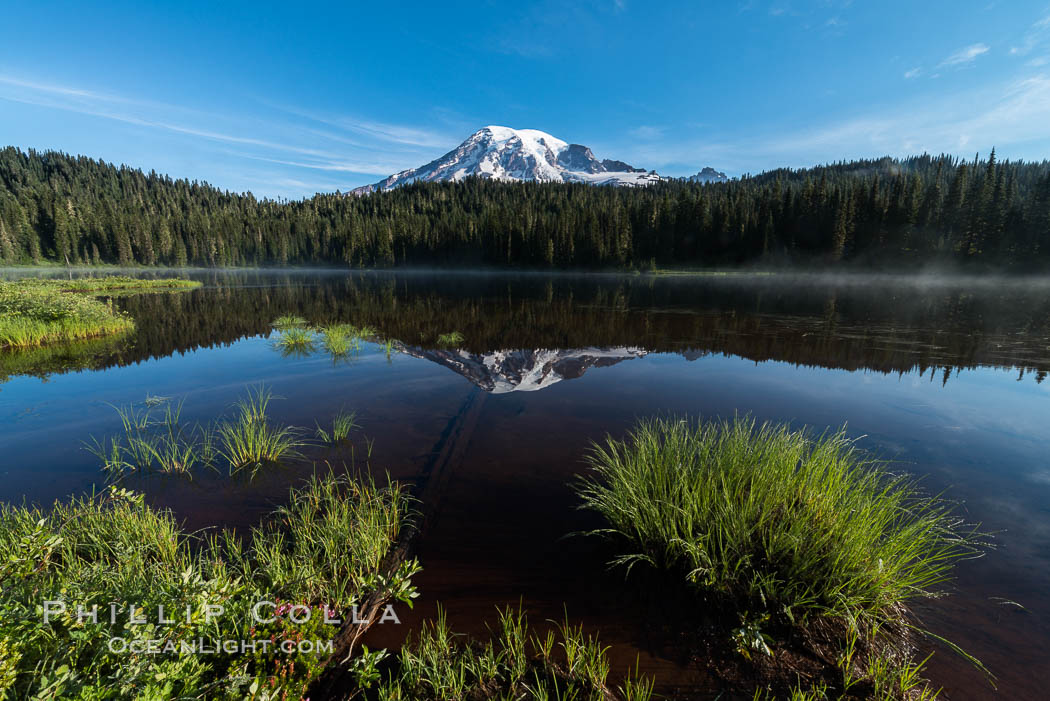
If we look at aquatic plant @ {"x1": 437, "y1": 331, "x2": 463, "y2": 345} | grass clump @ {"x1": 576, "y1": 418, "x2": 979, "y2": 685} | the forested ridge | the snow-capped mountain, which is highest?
the forested ridge

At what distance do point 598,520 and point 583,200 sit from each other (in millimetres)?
185749

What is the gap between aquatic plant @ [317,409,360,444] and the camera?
857cm

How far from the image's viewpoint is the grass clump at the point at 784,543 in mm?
3834

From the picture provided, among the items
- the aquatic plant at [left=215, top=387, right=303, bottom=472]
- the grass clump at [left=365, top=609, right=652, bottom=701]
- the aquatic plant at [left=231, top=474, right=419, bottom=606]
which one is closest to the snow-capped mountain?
the aquatic plant at [left=215, top=387, right=303, bottom=472]

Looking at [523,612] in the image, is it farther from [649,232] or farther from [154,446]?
[649,232]

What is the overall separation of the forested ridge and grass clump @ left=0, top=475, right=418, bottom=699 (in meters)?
108

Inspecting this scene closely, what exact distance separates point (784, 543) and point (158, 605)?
18.1 ft

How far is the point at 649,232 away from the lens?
109m

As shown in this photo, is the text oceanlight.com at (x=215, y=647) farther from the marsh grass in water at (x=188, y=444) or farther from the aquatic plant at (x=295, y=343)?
the aquatic plant at (x=295, y=343)

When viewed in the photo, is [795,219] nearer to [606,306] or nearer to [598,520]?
[606,306]

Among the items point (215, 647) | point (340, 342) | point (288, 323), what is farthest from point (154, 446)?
point (288, 323)

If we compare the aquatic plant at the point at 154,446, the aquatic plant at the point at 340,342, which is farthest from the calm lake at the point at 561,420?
the aquatic plant at the point at 340,342

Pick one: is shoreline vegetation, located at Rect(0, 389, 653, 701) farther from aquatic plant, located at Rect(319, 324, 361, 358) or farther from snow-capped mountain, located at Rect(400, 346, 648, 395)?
aquatic plant, located at Rect(319, 324, 361, 358)

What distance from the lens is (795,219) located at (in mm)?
101000
